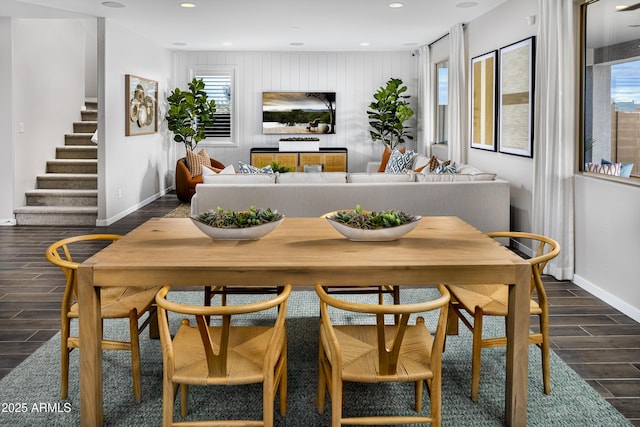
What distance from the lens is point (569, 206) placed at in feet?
15.4

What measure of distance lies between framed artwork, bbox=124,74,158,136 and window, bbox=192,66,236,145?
135 cm

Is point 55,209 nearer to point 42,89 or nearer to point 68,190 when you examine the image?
point 68,190

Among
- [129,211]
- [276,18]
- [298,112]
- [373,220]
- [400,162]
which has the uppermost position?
[276,18]

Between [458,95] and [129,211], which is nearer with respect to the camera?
[458,95]

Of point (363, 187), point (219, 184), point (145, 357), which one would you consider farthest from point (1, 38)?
point (145, 357)

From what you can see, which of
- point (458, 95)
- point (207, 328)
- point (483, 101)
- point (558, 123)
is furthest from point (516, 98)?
point (207, 328)

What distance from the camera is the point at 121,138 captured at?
7.87m

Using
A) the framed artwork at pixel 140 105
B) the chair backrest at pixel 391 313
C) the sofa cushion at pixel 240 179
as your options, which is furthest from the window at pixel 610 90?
the framed artwork at pixel 140 105

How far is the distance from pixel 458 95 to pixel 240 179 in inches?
137

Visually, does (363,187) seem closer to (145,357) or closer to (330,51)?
(145,357)

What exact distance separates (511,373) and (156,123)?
8281 mm

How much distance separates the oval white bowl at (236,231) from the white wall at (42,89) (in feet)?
18.4

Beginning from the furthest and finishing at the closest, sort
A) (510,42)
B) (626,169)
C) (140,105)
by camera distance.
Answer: (140,105) → (510,42) → (626,169)

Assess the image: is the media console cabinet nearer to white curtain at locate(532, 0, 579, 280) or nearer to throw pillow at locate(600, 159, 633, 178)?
white curtain at locate(532, 0, 579, 280)
